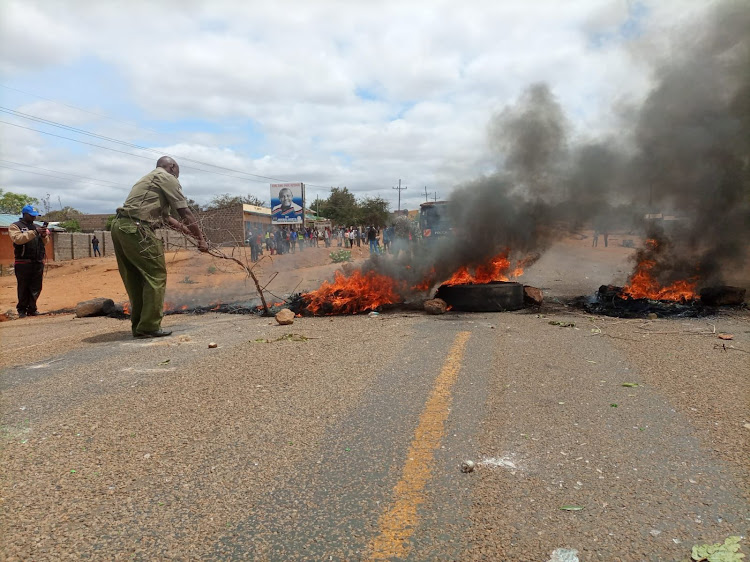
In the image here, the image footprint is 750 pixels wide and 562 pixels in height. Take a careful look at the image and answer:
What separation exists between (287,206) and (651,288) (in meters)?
27.6

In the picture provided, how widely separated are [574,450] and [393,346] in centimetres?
273

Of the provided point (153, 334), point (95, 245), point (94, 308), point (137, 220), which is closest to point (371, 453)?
point (153, 334)

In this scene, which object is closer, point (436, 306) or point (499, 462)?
point (499, 462)

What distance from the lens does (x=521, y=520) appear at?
6.77ft

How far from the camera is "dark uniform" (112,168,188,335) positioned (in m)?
5.80

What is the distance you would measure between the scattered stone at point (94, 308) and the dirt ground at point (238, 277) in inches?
49.6

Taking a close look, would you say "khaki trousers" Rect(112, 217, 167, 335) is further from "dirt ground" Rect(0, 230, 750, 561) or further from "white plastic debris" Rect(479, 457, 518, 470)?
"white plastic debris" Rect(479, 457, 518, 470)

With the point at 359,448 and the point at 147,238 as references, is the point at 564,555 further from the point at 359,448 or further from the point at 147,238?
the point at 147,238

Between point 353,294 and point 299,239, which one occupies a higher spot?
point 299,239

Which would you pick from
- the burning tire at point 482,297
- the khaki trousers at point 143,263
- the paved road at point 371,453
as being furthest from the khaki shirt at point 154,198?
the burning tire at point 482,297

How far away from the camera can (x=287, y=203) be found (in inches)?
1345

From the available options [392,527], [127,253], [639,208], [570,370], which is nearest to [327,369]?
[570,370]

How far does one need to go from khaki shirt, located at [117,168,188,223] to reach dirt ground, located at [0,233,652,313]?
2331 millimetres

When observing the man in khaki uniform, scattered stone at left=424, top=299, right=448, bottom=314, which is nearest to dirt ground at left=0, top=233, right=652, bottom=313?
the man in khaki uniform
